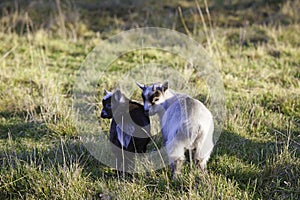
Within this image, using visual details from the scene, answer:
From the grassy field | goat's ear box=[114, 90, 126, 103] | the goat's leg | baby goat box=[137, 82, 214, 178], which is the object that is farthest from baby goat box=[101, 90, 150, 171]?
the goat's leg

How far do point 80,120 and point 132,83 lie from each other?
1161 mm

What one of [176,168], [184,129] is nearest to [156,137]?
[176,168]

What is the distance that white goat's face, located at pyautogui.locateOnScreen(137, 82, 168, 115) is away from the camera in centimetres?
367

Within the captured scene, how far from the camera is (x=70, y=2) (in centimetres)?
1138

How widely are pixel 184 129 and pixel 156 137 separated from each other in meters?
0.97

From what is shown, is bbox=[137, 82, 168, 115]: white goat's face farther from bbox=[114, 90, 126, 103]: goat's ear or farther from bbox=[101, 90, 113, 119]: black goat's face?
bbox=[101, 90, 113, 119]: black goat's face

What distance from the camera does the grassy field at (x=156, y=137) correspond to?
3.41 m

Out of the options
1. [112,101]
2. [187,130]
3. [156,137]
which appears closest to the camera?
[187,130]

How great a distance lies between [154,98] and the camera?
367 cm

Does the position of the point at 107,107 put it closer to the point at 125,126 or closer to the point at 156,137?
the point at 125,126

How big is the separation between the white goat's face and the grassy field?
54cm

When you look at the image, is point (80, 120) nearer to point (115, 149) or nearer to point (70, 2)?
point (115, 149)

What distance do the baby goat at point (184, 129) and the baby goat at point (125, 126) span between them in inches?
4.7

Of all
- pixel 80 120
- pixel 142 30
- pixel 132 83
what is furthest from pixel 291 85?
pixel 142 30
